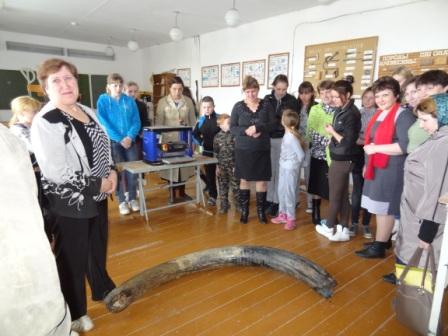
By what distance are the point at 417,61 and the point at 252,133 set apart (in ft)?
8.49

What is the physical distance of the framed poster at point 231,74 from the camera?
21.4 ft

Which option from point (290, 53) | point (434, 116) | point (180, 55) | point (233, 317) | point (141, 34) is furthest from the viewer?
point (180, 55)

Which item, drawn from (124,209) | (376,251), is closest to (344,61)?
(376,251)

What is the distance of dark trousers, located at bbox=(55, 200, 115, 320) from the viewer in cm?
158

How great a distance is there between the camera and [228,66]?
22.0ft

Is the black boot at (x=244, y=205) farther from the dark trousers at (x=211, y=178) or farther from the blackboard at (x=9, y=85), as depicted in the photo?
the blackboard at (x=9, y=85)

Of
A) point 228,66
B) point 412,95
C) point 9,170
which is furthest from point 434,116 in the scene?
point 228,66

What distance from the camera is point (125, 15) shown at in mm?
5789

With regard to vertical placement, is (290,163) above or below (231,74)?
below

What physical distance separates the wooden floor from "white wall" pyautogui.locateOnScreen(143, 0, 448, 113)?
9.21 feet

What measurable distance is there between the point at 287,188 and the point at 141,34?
6.14 meters

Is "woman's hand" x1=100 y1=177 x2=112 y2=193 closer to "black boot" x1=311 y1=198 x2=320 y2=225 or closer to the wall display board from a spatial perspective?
"black boot" x1=311 y1=198 x2=320 y2=225

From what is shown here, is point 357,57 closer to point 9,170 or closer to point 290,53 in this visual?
point 290,53

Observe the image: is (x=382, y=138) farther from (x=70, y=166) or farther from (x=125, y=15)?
(x=125, y=15)
